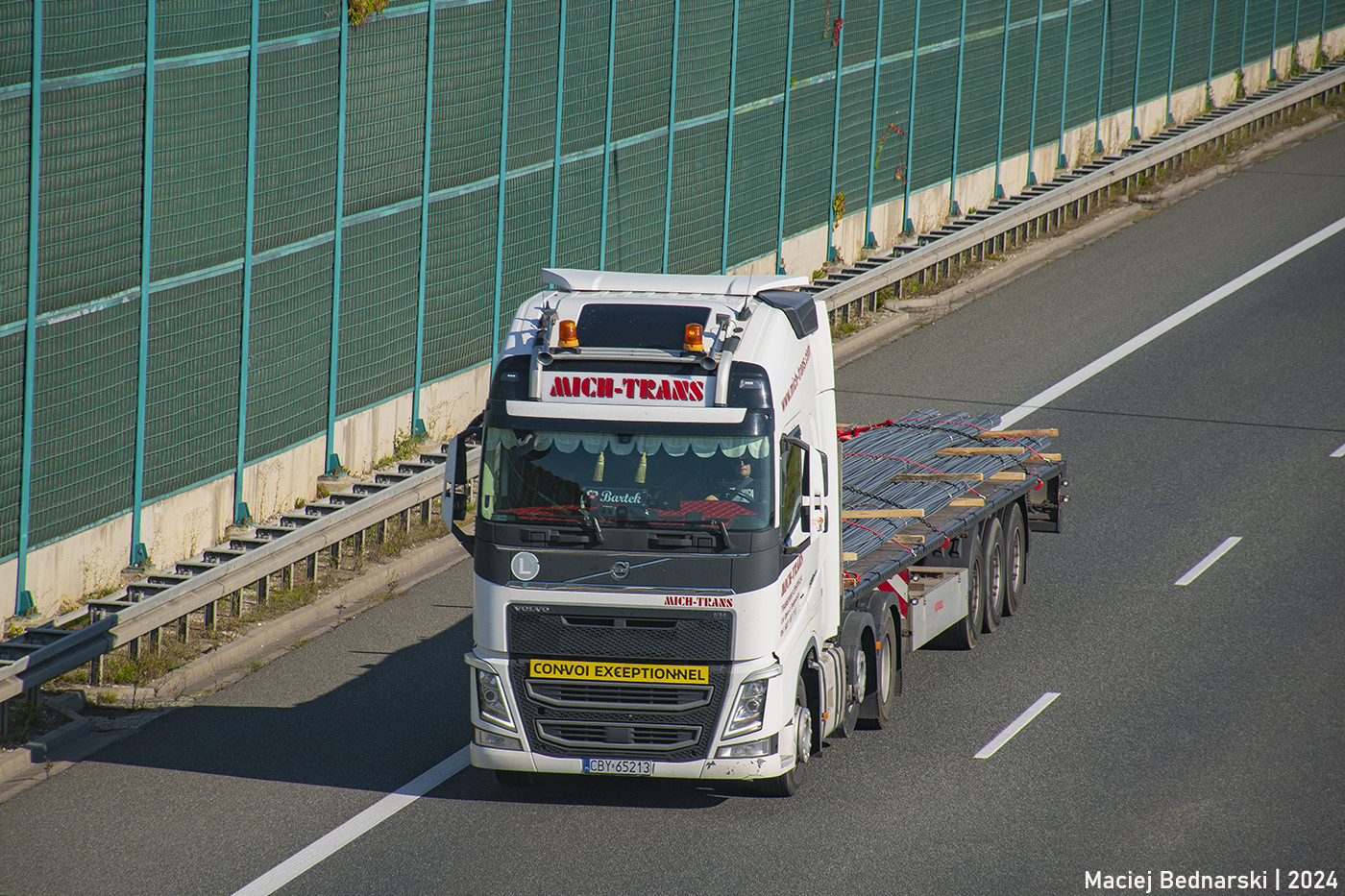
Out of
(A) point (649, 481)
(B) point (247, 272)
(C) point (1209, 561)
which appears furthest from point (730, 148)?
(A) point (649, 481)

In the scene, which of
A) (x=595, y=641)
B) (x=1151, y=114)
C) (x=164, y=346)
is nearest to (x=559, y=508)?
(x=595, y=641)

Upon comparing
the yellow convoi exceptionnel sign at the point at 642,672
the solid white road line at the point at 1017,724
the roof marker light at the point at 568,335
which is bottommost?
the solid white road line at the point at 1017,724

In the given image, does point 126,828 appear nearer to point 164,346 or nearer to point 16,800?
point 16,800

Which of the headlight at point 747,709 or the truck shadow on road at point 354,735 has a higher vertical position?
the headlight at point 747,709

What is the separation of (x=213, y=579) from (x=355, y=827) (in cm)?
406

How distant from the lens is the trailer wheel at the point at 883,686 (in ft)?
43.5

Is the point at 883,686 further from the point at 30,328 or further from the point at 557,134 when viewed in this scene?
the point at 557,134

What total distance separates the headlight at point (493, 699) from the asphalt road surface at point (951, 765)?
70 centimetres

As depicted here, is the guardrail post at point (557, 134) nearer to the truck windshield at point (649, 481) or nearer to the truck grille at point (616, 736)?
the truck windshield at point (649, 481)

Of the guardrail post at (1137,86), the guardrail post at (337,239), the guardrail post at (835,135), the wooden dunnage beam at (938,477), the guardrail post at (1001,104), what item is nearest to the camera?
the wooden dunnage beam at (938,477)

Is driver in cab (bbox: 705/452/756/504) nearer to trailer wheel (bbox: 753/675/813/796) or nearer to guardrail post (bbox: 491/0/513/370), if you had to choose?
trailer wheel (bbox: 753/675/813/796)

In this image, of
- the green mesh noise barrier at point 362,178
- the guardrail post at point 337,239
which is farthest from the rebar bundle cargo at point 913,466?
the green mesh noise barrier at point 362,178

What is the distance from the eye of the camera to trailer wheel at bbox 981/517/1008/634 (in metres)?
15.7

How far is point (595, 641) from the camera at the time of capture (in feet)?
37.2
